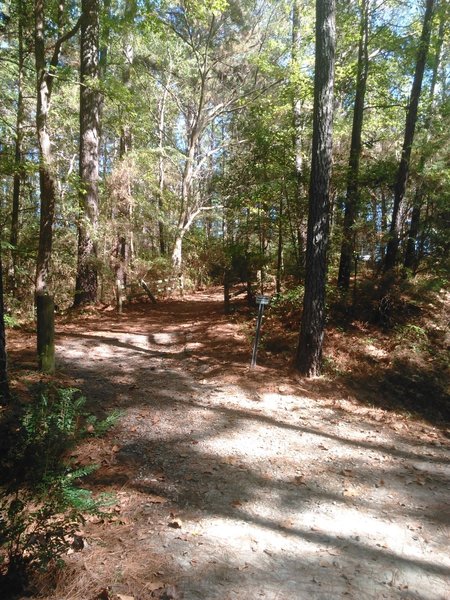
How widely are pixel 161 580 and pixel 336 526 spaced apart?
5.76ft

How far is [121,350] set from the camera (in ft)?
26.8

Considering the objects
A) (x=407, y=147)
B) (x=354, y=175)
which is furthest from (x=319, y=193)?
(x=407, y=147)

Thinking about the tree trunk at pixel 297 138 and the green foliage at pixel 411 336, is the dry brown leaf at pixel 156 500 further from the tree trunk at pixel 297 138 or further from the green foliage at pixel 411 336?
the tree trunk at pixel 297 138

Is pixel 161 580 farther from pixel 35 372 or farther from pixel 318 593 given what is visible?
pixel 35 372

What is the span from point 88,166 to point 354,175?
311 inches

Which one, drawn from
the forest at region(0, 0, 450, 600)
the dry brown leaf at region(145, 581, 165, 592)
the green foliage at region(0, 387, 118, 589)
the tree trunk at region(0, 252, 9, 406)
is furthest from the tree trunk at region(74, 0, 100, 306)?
the dry brown leaf at region(145, 581, 165, 592)

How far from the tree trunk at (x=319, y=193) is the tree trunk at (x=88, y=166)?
6684 millimetres

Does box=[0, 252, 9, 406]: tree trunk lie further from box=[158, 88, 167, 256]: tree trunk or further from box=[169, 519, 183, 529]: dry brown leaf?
box=[158, 88, 167, 256]: tree trunk

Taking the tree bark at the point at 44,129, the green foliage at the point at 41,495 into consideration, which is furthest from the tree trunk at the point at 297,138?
the green foliage at the point at 41,495

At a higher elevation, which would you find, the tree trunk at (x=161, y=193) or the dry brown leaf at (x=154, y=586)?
the tree trunk at (x=161, y=193)

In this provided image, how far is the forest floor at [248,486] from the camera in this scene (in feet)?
9.07

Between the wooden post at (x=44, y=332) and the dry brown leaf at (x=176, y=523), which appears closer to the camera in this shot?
the dry brown leaf at (x=176, y=523)

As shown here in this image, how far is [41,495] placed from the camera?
8.50 ft

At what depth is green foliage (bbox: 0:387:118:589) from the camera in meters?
2.39
